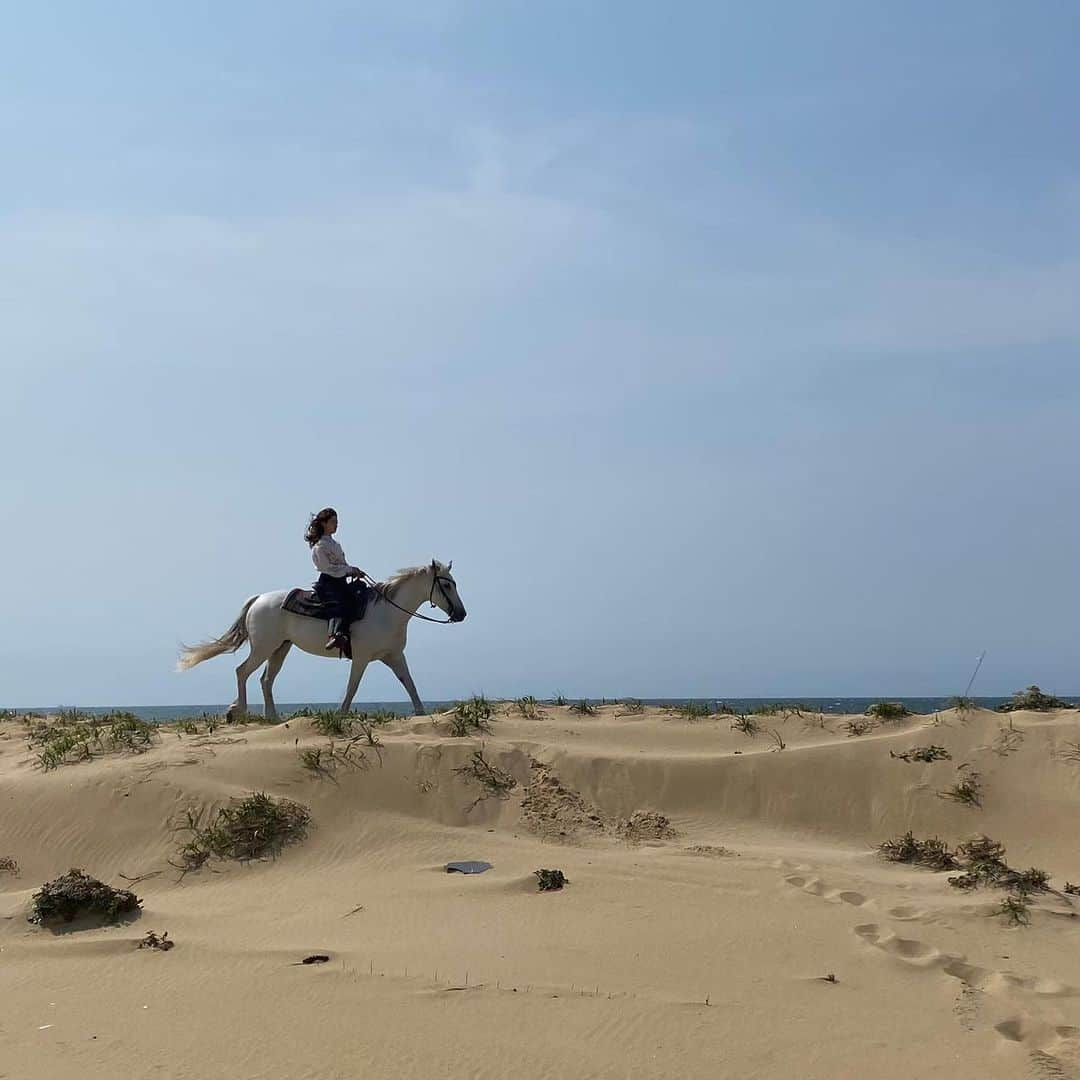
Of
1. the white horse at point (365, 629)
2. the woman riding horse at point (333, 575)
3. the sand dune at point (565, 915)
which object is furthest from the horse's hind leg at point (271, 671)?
the sand dune at point (565, 915)

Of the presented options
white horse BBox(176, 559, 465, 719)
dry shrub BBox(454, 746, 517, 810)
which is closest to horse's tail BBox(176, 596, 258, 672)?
white horse BBox(176, 559, 465, 719)

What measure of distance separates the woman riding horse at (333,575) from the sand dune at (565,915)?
9.03 ft

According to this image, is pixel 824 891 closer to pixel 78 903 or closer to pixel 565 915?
pixel 565 915

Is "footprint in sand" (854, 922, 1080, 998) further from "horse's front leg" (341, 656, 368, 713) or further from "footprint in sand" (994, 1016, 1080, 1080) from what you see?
"horse's front leg" (341, 656, 368, 713)

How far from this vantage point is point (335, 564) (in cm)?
1455

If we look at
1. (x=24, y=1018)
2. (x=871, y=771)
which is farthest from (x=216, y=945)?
(x=871, y=771)

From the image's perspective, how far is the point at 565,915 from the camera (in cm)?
722

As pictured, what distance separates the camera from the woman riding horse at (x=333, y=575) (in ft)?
47.4

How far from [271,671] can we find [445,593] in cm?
276

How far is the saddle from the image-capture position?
14.6 metres

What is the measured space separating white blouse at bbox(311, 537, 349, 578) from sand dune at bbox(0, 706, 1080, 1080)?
3.16 meters

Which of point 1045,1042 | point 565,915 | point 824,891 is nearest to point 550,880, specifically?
point 565,915

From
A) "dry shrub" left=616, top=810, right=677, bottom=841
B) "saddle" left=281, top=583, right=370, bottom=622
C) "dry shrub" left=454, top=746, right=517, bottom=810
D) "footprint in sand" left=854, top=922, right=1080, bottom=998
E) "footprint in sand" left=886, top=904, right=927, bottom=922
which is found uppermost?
"saddle" left=281, top=583, right=370, bottom=622

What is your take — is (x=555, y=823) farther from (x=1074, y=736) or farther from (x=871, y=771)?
(x=1074, y=736)
